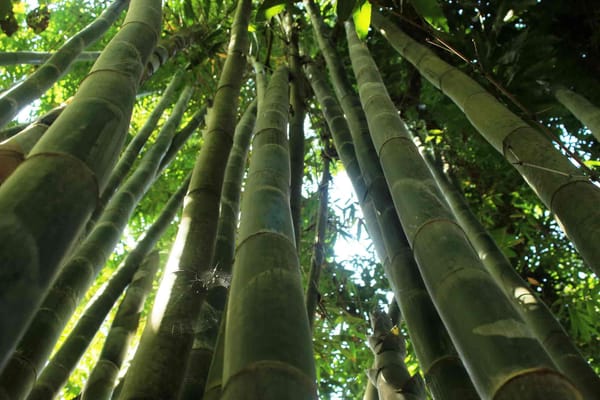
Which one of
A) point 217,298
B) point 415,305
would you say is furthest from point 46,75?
point 415,305

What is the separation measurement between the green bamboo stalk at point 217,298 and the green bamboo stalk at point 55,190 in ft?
1.63

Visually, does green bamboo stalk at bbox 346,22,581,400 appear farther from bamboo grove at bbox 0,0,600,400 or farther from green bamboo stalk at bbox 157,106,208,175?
green bamboo stalk at bbox 157,106,208,175

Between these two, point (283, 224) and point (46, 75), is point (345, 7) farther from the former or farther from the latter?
point (46, 75)

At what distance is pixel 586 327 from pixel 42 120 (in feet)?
12.9

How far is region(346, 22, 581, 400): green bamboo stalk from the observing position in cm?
83

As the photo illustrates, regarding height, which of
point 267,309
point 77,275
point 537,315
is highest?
point 77,275

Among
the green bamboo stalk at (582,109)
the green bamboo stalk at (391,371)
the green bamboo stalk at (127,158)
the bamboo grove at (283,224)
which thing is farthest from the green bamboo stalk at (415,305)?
the green bamboo stalk at (582,109)

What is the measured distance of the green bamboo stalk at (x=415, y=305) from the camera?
4.20 feet

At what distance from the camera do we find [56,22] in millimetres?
5102

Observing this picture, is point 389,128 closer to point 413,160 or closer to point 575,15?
point 413,160

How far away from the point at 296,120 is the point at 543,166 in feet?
4.97

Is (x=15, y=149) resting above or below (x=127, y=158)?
below

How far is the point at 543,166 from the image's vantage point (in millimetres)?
1460

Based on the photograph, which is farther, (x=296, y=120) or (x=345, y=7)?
(x=296, y=120)
